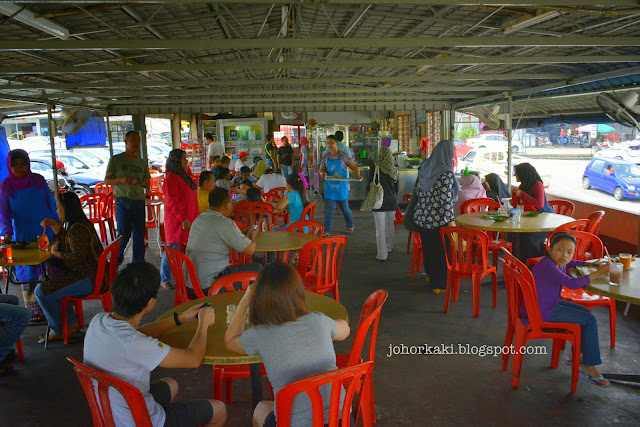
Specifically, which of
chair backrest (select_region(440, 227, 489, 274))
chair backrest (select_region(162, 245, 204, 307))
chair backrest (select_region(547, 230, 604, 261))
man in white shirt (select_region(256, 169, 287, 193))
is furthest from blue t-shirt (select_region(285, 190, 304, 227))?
chair backrest (select_region(547, 230, 604, 261))

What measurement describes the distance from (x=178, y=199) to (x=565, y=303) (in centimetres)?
383

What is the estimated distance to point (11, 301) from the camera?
155 inches

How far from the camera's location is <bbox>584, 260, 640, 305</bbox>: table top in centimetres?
293

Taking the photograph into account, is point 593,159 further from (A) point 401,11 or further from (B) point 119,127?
(B) point 119,127

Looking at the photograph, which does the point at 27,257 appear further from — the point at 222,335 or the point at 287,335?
the point at 287,335

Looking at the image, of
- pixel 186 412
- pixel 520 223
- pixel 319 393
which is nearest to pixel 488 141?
pixel 520 223

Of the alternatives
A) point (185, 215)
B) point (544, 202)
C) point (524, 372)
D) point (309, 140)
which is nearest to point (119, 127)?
point (309, 140)

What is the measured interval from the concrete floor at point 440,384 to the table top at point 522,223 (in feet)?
2.74

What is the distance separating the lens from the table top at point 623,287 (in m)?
2.93

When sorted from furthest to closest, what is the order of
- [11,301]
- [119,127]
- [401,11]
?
1. [119,127]
2. [401,11]
3. [11,301]

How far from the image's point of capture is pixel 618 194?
807cm

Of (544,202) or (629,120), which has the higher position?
(629,120)

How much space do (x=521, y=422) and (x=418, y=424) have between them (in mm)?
637

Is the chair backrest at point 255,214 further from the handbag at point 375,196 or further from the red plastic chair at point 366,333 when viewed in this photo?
the red plastic chair at point 366,333
